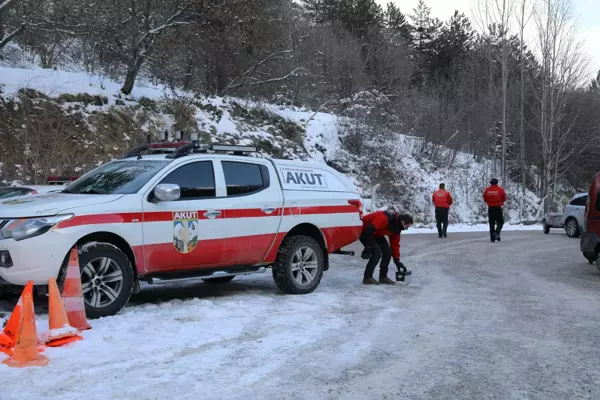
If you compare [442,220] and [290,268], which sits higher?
[442,220]

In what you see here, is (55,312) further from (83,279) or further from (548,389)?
(548,389)

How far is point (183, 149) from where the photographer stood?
7.61m

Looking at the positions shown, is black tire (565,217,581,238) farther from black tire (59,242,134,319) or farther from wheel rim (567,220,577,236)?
black tire (59,242,134,319)

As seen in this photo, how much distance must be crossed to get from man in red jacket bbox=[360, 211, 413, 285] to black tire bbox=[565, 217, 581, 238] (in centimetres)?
1346

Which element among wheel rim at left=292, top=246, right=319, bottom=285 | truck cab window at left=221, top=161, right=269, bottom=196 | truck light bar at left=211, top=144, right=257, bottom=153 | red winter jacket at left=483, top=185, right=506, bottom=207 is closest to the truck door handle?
truck cab window at left=221, top=161, right=269, bottom=196

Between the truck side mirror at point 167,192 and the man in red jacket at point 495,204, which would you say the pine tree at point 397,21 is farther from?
the truck side mirror at point 167,192

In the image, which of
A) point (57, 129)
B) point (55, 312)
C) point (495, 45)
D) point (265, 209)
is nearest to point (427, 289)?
point (265, 209)

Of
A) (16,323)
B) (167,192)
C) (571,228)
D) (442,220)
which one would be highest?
(167,192)

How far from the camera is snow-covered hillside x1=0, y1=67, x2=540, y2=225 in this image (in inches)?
778

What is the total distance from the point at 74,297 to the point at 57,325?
51cm

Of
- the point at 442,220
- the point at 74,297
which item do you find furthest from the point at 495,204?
the point at 74,297

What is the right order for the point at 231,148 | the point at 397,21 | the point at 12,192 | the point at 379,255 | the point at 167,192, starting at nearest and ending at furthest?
the point at 167,192, the point at 231,148, the point at 379,255, the point at 12,192, the point at 397,21

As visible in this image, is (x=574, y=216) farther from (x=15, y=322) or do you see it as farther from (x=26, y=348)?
(x=26, y=348)

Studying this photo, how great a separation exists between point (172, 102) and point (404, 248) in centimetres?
1311
